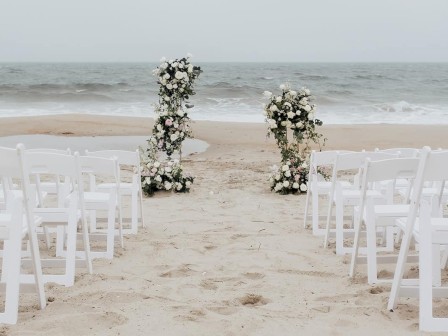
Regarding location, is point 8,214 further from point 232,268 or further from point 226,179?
point 226,179

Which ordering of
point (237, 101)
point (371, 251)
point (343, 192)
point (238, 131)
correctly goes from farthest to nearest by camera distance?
point (237, 101), point (238, 131), point (343, 192), point (371, 251)

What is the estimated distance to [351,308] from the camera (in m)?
3.98

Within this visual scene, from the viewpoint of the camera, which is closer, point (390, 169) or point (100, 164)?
point (390, 169)

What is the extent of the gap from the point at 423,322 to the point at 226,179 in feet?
20.8

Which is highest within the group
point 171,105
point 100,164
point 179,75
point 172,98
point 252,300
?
point 179,75

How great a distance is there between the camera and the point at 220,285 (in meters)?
4.55

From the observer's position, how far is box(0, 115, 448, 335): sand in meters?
3.71

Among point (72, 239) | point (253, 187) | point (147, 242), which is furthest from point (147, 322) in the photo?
point (253, 187)

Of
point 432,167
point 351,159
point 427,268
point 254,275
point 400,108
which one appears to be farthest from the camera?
point 400,108

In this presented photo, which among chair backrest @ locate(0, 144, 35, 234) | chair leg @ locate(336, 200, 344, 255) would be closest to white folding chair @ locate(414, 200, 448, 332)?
chair leg @ locate(336, 200, 344, 255)

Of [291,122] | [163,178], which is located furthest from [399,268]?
Answer: [163,178]

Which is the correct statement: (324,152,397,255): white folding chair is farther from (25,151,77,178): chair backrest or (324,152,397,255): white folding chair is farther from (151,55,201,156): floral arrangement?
(151,55,201,156): floral arrangement

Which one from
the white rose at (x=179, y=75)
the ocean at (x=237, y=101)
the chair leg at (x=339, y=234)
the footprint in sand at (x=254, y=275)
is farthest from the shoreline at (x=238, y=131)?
the footprint in sand at (x=254, y=275)

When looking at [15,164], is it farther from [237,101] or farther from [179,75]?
[237,101]
